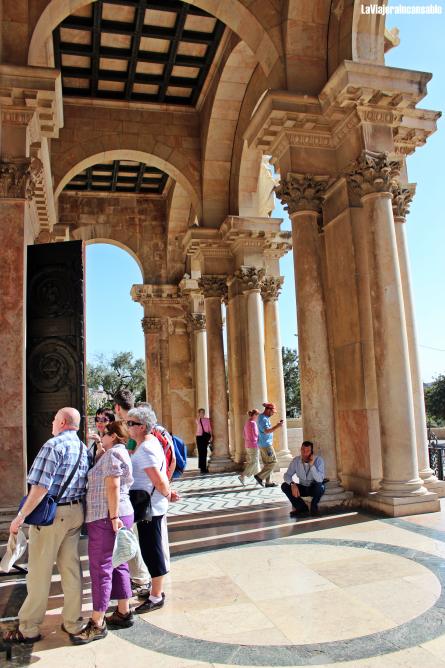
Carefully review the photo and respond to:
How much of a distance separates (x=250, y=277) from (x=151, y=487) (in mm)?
10441

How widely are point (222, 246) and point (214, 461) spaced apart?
575cm

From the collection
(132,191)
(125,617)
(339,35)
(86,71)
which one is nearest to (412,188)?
(339,35)

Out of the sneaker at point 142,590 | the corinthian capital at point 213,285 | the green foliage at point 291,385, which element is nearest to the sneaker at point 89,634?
the sneaker at point 142,590

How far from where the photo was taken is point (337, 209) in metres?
8.98

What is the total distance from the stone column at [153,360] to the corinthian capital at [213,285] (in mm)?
6661

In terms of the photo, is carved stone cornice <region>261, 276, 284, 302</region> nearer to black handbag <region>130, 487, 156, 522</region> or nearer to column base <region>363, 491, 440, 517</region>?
column base <region>363, 491, 440, 517</region>

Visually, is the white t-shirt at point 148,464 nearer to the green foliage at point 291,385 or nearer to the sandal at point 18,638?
the sandal at point 18,638

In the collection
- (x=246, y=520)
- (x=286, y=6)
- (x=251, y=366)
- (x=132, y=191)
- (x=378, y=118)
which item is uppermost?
(x=132, y=191)

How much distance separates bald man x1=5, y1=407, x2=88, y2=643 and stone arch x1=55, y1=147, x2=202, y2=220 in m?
11.9

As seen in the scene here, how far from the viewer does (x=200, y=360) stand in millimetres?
20594

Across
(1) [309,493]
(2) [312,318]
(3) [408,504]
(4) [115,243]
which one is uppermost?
(4) [115,243]

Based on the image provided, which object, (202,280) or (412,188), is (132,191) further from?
(412,188)

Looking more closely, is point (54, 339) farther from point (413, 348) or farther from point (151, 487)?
point (413, 348)

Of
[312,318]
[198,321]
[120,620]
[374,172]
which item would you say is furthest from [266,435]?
[198,321]
